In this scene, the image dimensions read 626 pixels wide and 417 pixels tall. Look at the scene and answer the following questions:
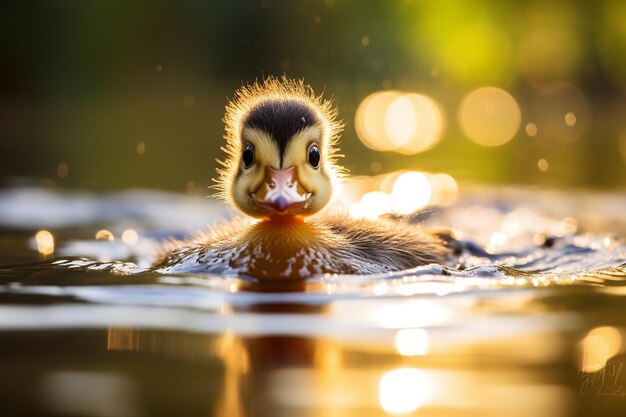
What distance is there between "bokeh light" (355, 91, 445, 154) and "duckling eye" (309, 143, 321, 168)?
14429mm

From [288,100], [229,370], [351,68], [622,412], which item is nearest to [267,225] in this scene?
[288,100]

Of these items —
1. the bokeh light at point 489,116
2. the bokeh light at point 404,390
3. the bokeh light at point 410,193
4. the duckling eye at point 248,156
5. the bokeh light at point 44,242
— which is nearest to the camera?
the bokeh light at point 404,390

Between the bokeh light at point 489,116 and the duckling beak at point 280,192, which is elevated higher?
the bokeh light at point 489,116

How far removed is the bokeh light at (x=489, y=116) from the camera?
26931 millimetres

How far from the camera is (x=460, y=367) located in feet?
14.6

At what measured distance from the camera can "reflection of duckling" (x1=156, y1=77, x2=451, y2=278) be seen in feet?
21.5

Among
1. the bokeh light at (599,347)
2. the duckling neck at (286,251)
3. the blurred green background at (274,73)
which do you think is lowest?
the bokeh light at (599,347)

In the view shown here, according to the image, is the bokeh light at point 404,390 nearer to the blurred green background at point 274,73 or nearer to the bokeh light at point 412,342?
the bokeh light at point 412,342

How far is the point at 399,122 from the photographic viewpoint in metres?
35.7

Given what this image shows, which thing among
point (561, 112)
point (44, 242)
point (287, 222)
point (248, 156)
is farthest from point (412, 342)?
point (561, 112)

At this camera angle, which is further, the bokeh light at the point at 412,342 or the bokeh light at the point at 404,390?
the bokeh light at the point at 412,342

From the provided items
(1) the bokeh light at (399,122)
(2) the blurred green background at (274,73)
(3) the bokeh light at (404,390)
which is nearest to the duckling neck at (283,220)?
(3) the bokeh light at (404,390)

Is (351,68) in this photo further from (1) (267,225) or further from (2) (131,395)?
(2) (131,395)

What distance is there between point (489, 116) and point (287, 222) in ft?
99.6
